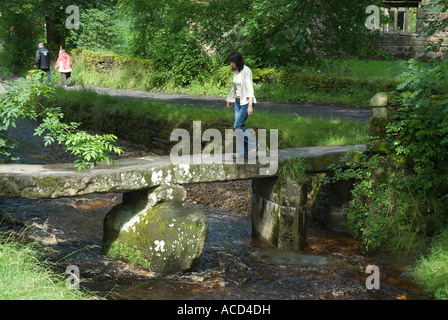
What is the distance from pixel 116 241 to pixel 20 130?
9772 mm

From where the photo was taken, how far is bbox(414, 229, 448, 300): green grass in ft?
25.5

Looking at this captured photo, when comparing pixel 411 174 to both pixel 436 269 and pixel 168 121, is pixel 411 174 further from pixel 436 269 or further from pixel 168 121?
pixel 168 121

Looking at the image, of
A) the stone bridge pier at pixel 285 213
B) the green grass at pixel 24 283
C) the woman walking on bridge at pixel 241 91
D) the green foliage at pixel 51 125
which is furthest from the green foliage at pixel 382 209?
the green grass at pixel 24 283

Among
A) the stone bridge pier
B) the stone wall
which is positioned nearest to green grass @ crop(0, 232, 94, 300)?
the stone bridge pier

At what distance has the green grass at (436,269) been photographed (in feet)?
25.5

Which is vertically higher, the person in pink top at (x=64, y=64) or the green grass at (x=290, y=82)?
the person in pink top at (x=64, y=64)

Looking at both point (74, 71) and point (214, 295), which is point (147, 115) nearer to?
point (214, 295)

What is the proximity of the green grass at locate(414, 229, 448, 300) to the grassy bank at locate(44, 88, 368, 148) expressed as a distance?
2577mm

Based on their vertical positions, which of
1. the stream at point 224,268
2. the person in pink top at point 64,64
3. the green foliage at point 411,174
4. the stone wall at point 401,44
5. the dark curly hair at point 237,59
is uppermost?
the stone wall at point 401,44

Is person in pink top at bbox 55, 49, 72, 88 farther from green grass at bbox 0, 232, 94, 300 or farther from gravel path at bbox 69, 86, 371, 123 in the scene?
green grass at bbox 0, 232, 94, 300

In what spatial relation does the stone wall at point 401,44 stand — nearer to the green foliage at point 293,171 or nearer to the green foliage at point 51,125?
the green foliage at point 293,171

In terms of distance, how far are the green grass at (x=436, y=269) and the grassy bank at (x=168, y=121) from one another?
258 cm

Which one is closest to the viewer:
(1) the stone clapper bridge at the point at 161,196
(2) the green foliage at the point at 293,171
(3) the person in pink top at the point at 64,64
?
(1) the stone clapper bridge at the point at 161,196

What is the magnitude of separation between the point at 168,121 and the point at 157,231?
255 inches
